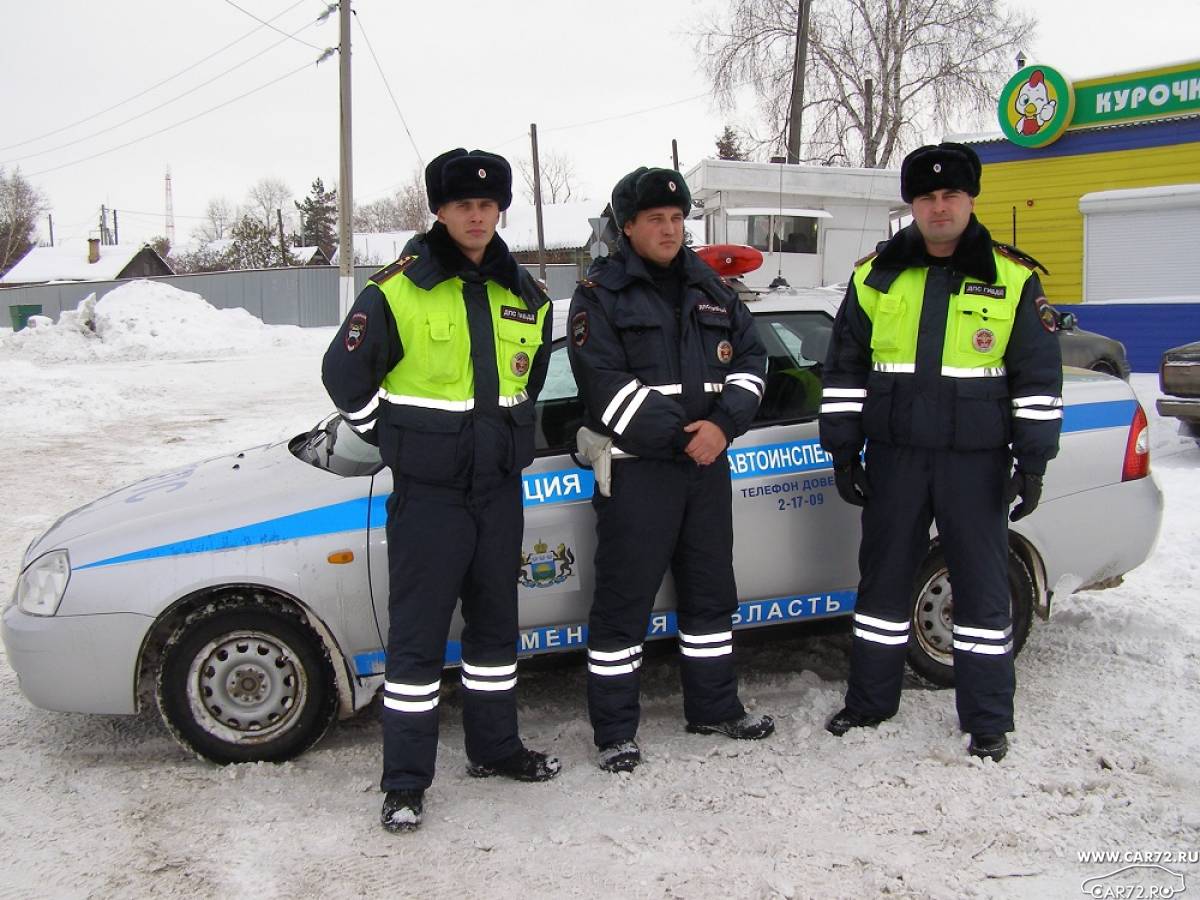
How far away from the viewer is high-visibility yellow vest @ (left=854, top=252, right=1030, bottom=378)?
335 centimetres

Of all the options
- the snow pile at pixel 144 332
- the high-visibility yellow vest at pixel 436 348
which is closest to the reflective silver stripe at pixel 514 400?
the high-visibility yellow vest at pixel 436 348

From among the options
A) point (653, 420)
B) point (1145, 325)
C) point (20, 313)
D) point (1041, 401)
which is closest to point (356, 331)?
point (653, 420)

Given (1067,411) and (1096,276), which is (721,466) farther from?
(1096,276)

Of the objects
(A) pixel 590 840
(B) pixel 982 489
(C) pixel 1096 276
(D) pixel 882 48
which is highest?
(D) pixel 882 48

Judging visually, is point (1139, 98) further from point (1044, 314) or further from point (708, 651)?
point (708, 651)

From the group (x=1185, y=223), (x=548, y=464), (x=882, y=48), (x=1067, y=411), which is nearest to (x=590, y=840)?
(x=548, y=464)

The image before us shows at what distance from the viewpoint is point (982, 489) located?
3.42 meters

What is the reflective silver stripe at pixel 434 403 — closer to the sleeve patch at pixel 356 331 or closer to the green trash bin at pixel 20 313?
the sleeve patch at pixel 356 331

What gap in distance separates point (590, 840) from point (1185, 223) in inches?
579

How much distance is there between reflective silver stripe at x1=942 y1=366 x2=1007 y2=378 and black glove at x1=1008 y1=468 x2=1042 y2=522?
34 centimetres

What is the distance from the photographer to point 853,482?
359 cm

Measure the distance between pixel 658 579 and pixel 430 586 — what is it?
815 millimetres

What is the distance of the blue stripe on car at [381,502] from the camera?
3393mm

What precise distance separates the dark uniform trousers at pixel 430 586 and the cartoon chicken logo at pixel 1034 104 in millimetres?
14408
